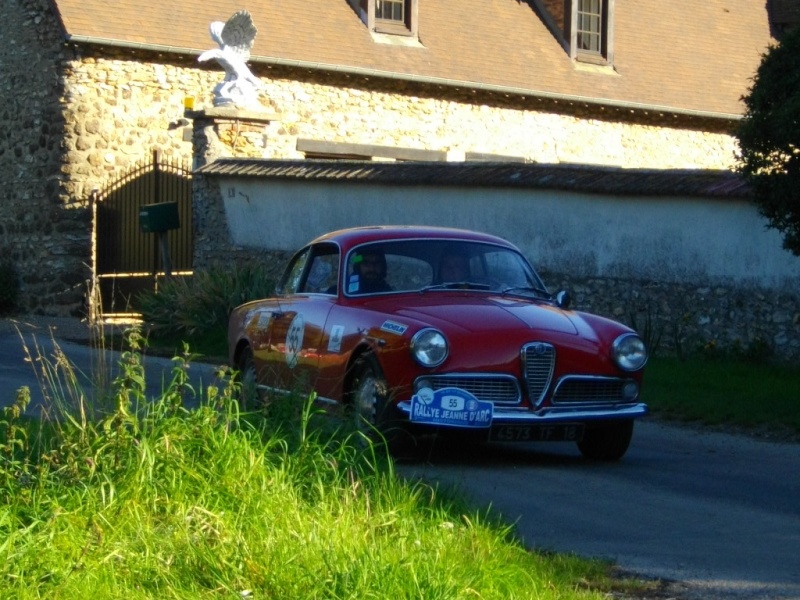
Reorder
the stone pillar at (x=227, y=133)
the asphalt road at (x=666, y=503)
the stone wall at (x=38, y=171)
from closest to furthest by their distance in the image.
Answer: the asphalt road at (x=666, y=503) < the stone pillar at (x=227, y=133) < the stone wall at (x=38, y=171)

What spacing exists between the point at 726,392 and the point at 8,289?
14.5 meters

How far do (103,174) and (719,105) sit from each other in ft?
42.6

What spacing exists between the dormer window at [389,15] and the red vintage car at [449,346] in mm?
14662

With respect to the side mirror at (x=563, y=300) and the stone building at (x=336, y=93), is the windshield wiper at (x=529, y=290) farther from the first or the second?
the stone building at (x=336, y=93)

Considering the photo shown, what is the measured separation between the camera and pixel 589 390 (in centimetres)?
883

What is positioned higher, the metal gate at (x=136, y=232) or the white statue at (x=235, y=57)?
the white statue at (x=235, y=57)

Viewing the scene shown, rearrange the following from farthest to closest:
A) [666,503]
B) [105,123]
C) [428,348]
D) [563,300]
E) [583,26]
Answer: [583,26], [105,123], [563,300], [428,348], [666,503]

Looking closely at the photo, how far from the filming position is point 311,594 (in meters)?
5.08

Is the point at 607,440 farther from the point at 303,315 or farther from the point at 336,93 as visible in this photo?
the point at 336,93

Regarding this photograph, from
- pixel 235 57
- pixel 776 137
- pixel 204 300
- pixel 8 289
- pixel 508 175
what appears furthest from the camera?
pixel 8 289

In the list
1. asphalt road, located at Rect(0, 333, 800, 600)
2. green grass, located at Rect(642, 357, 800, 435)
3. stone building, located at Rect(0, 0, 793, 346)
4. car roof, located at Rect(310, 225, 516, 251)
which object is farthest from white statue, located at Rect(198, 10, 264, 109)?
car roof, located at Rect(310, 225, 516, 251)

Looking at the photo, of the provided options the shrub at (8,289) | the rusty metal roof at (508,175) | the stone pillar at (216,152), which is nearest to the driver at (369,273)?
the rusty metal roof at (508,175)

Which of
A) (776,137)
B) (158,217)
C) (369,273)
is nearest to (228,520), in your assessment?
(369,273)

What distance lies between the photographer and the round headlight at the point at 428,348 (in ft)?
27.6
